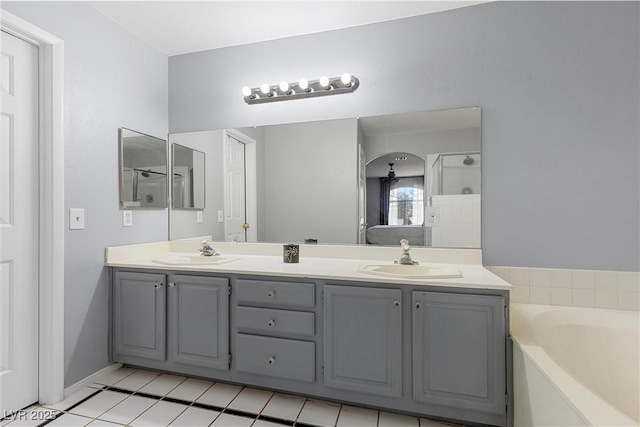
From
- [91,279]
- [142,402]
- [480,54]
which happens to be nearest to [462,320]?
[480,54]

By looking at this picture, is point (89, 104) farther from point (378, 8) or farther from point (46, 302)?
point (378, 8)

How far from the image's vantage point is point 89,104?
206 cm

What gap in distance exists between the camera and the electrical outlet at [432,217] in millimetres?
2156

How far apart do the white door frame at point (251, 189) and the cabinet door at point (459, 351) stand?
1361 millimetres

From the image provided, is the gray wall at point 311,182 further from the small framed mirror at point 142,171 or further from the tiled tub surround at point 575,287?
the tiled tub surround at point 575,287

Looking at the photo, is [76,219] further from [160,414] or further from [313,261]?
[313,261]

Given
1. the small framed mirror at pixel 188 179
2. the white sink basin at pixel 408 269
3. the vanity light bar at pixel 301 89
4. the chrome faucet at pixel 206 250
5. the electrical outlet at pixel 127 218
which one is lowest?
the white sink basin at pixel 408 269

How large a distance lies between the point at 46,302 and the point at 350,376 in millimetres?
1725

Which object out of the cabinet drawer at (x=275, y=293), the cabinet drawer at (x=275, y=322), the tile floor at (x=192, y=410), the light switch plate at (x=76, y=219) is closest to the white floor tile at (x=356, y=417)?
the tile floor at (x=192, y=410)

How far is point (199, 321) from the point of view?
2.00 metres

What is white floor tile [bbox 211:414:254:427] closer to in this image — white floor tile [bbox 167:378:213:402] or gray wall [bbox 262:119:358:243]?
white floor tile [bbox 167:378:213:402]

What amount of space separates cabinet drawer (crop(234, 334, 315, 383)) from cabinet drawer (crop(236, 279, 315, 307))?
0.21m

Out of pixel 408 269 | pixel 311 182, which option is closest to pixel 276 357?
pixel 408 269

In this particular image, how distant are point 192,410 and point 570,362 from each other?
196 cm
